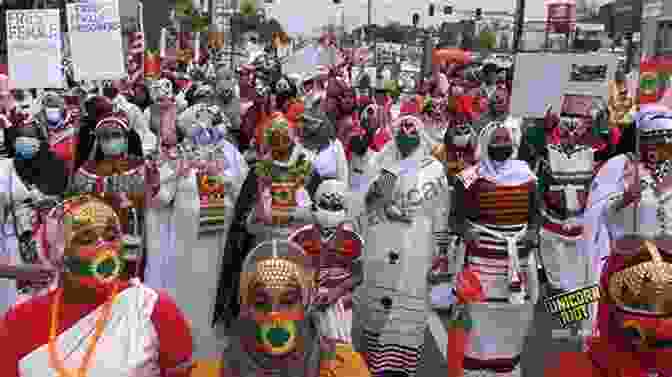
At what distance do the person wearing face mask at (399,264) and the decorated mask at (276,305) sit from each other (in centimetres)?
258

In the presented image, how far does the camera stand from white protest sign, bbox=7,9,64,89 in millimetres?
9719

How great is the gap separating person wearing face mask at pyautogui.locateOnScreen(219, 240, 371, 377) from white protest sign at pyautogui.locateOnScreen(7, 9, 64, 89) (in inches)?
269

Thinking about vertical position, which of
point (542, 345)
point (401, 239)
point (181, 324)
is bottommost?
point (542, 345)

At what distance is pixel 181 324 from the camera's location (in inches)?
123

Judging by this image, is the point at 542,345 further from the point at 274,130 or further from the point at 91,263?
the point at 91,263

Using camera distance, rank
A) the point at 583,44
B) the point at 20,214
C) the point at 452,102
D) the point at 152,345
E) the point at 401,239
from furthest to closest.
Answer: the point at 583,44 → the point at 452,102 → the point at 20,214 → the point at 401,239 → the point at 152,345

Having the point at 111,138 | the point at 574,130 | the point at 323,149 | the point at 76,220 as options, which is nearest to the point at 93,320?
the point at 76,220

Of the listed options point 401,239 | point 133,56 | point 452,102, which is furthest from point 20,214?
point 133,56

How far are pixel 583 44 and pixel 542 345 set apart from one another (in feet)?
22.4

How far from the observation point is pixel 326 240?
513 centimetres

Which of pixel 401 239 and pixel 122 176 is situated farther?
pixel 122 176

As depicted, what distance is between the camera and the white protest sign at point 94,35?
10.2 meters

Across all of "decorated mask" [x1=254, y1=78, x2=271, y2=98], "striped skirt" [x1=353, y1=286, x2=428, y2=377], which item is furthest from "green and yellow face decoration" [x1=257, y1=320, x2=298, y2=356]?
"decorated mask" [x1=254, y1=78, x2=271, y2=98]

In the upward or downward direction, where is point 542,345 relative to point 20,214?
downward
